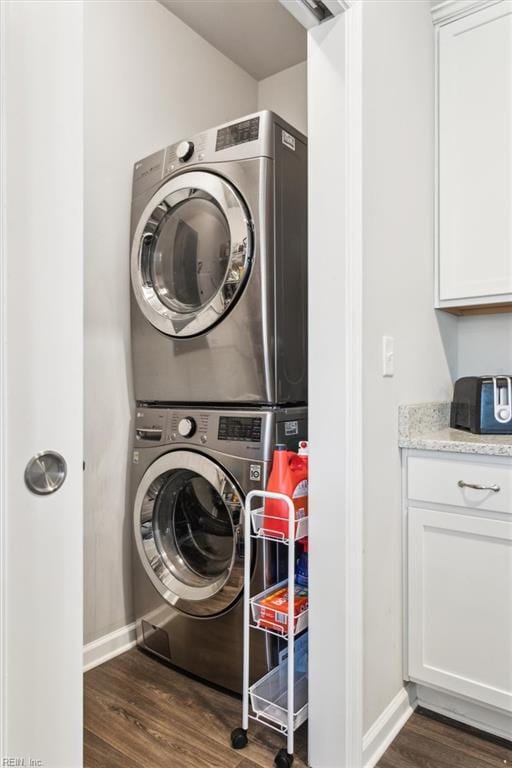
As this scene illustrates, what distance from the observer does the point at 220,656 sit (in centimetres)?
170

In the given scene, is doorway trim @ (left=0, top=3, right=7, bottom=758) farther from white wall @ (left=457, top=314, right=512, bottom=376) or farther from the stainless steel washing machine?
white wall @ (left=457, top=314, right=512, bottom=376)

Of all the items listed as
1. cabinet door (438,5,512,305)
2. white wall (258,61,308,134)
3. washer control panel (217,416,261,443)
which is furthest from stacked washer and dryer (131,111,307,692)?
white wall (258,61,308,134)

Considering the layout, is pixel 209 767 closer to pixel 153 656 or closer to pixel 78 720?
pixel 153 656

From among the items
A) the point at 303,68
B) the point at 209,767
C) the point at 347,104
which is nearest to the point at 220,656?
the point at 209,767

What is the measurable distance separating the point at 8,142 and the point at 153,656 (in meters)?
1.94

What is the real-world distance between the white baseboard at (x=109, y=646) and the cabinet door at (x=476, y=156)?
1846 mm

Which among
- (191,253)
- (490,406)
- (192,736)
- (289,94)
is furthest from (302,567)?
(289,94)

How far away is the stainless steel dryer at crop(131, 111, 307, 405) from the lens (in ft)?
5.29

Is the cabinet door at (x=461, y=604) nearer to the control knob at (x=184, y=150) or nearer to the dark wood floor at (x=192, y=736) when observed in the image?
the dark wood floor at (x=192, y=736)

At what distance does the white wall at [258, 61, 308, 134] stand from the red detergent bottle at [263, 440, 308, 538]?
1.82 meters

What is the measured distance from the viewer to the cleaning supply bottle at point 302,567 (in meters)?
1.58

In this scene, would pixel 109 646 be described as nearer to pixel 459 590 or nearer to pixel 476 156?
pixel 459 590

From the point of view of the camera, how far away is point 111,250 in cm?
198

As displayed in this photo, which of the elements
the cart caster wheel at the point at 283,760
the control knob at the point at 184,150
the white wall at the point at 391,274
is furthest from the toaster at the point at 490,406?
the control knob at the point at 184,150
